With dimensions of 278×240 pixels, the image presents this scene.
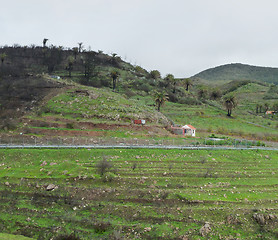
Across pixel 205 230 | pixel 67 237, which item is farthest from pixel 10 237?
pixel 205 230

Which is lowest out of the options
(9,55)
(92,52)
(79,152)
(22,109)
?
(79,152)

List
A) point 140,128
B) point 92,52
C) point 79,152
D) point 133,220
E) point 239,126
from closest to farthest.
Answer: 1. point 133,220
2. point 79,152
3. point 140,128
4. point 239,126
5. point 92,52

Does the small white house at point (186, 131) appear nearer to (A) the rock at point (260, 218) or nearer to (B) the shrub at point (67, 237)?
(A) the rock at point (260, 218)

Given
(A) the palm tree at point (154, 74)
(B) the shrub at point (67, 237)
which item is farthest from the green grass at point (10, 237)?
(A) the palm tree at point (154, 74)

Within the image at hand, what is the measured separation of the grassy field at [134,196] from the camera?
16.2 m

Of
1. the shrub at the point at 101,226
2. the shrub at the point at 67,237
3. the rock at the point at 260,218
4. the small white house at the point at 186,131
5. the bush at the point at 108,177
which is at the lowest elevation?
the shrub at the point at 67,237

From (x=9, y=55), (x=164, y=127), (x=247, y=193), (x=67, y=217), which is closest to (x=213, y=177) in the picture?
(x=247, y=193)

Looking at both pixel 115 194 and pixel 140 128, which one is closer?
pixel 115 194

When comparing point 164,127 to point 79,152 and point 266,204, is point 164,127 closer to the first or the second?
point 79,152

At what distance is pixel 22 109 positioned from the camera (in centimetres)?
5469

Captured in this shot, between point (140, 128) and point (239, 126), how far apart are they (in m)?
37.4

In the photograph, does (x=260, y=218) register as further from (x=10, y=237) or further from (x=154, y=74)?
(x=154, y=74)

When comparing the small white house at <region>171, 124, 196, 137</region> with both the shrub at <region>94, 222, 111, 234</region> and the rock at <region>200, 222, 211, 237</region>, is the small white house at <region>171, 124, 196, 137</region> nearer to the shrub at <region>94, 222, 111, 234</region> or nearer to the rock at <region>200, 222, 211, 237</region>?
the rock at <region>200, 222, 211, 237</region>

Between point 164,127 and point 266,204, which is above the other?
point 164,127
